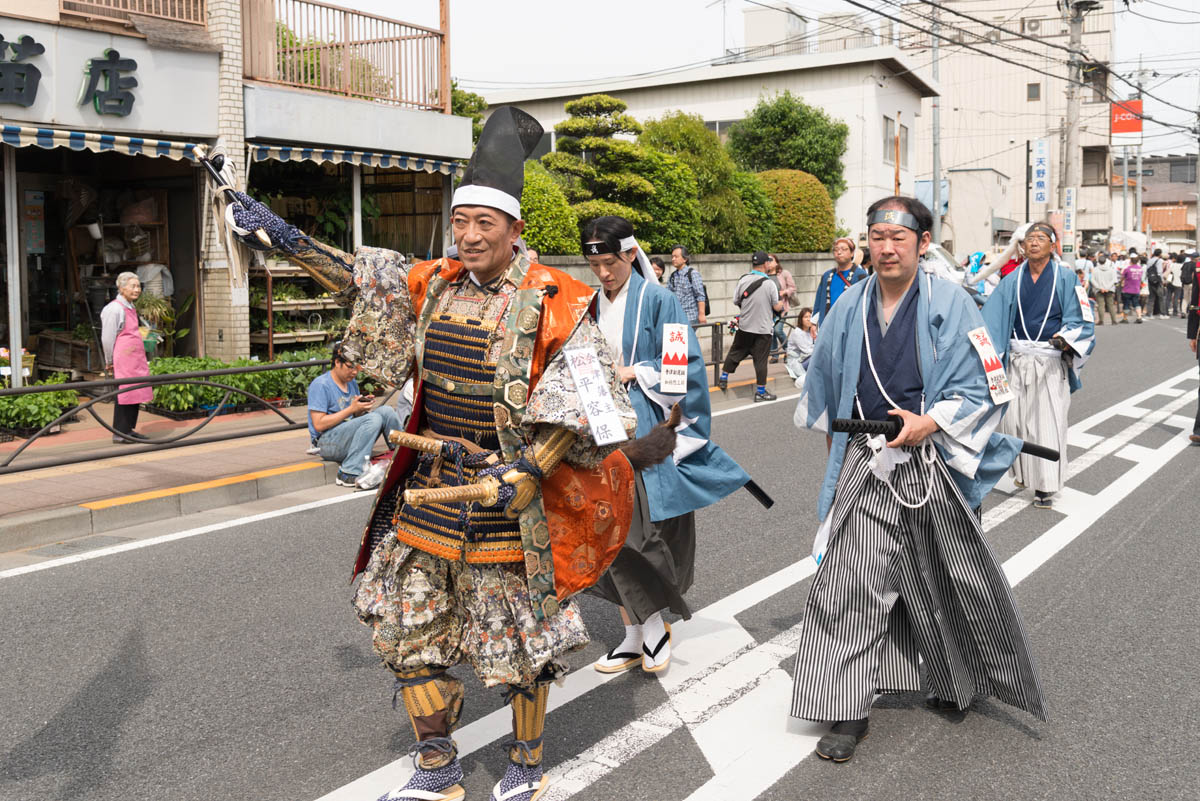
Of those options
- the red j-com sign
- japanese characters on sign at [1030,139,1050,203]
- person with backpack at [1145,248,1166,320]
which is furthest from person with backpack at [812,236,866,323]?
the red j-com sign

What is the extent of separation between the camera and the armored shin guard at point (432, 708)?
3.48m

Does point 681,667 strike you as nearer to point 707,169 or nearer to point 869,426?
point 869,426

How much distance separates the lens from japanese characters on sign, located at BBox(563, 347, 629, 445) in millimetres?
3256

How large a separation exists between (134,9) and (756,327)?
26.7 ft

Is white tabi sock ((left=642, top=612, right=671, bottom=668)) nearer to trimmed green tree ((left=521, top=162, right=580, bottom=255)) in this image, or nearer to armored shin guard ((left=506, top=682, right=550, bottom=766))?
armored shin guard ((left=506, top=682, right=550, bottom=766))

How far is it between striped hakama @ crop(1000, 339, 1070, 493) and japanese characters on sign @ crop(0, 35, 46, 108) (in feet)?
31.5

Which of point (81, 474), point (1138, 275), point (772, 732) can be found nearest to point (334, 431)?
point (81, 474)

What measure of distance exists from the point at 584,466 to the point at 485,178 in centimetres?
91

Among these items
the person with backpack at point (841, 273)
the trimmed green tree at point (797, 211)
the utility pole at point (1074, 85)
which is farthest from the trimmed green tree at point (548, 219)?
the utility pole at point (1074, 85)

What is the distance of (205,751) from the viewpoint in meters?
4.04

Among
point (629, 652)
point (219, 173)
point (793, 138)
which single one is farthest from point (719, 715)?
point (793, 138)

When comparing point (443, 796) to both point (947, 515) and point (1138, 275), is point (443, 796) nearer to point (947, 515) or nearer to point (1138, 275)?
point (947, 515)

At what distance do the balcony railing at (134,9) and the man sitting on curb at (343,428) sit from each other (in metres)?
5.71

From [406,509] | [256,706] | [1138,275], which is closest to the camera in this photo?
[406,509]
